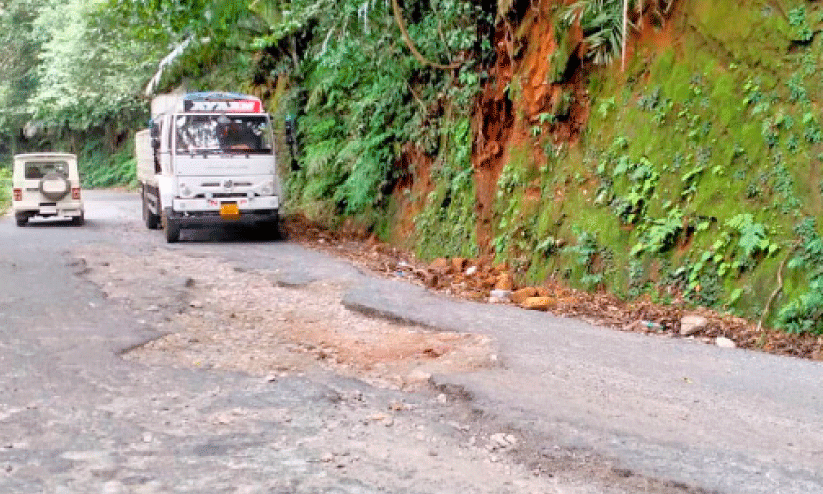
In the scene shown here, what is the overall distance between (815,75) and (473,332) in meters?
4.73

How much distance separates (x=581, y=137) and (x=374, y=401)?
7117 mm

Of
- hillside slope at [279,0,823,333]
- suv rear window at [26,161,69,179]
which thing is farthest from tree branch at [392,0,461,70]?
→ suv rear window at [26,161,69,179]

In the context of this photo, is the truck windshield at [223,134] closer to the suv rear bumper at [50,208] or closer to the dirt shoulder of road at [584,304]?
the dirt shoulder of road at [584,304]

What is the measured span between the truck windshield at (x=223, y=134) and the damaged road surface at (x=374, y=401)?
264 inches

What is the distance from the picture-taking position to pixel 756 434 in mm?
5516

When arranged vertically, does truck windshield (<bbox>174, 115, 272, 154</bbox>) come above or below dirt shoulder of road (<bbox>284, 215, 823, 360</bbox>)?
above

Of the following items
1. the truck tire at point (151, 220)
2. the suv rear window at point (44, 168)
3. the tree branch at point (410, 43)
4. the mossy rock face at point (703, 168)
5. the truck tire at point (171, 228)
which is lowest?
the truck tire at point (151, 220)

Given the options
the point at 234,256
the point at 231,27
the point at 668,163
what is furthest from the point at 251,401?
the point at 231,27

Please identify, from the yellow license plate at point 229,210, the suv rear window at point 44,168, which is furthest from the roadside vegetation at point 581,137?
the suv rear window at point 44,168

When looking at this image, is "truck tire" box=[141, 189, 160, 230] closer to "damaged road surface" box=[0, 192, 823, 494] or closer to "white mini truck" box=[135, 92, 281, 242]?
"white mini truck" box=[135, 92, 281, 242]

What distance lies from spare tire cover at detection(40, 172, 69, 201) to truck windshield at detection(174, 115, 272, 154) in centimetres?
615

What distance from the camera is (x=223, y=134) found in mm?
17297

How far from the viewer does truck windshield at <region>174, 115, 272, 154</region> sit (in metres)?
17.1

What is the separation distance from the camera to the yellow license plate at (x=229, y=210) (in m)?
17.1
